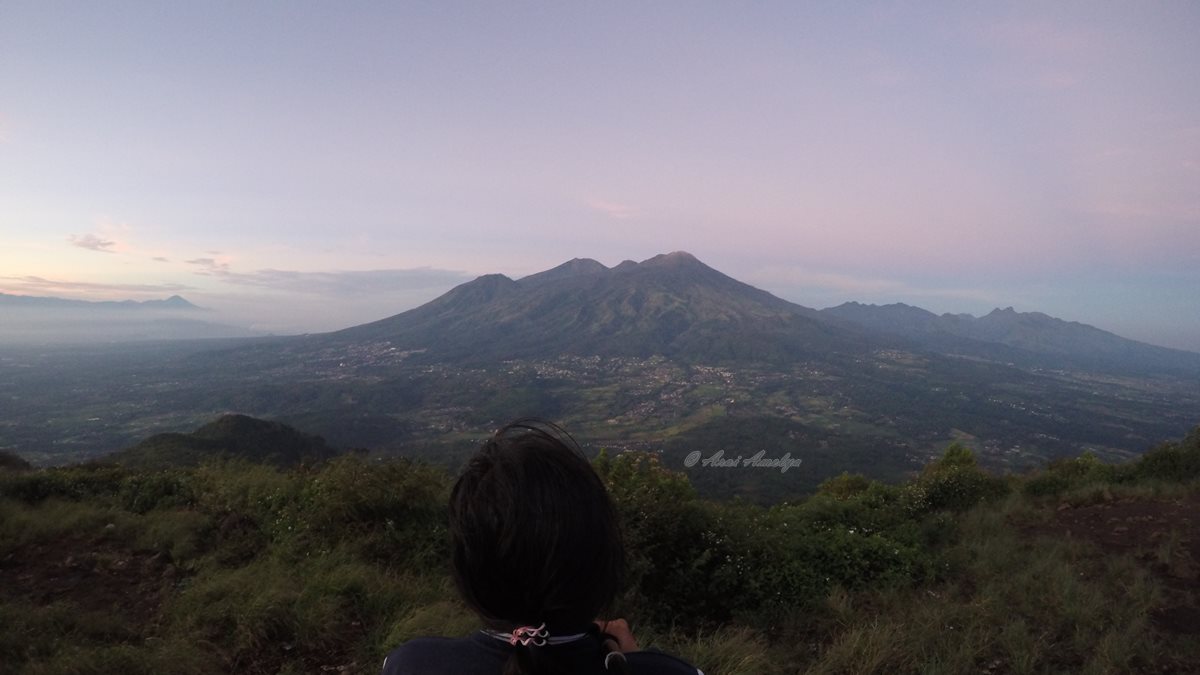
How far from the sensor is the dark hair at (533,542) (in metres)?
1.06

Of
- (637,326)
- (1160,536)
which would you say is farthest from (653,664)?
(637,326)

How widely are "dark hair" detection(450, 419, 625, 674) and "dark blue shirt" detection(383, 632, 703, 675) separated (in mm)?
43

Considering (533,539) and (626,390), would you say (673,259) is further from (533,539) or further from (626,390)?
(533,539)

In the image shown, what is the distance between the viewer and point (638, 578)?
16.2ft

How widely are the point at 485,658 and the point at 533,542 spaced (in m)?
0.31

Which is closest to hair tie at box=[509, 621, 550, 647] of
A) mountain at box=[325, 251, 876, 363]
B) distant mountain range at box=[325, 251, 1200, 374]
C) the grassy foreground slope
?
the grassy foreground slope

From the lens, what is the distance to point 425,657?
1.19m

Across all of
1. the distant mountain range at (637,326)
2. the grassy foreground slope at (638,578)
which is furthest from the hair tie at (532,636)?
the distant mountain range at (637,326)

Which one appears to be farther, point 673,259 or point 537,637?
point 673,259

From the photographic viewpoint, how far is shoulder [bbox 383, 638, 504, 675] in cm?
112

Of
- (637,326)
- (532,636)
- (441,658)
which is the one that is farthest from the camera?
(637,326)

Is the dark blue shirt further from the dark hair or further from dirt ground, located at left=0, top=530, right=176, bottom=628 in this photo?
dirt ground, located at left=0, top=530, right=176, bottom=628

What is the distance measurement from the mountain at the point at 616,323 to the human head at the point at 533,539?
9320 centimetres

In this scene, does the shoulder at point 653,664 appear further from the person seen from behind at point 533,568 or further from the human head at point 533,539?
the human head at point 533,539
